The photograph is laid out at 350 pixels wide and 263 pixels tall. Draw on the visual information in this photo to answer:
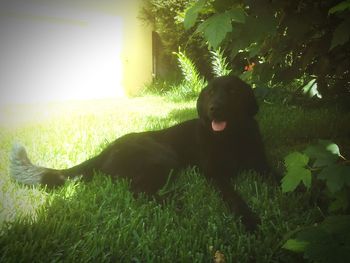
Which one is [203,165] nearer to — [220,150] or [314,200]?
[220,150]

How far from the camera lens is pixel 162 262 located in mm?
1658

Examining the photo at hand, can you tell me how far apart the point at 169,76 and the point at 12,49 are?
693cm

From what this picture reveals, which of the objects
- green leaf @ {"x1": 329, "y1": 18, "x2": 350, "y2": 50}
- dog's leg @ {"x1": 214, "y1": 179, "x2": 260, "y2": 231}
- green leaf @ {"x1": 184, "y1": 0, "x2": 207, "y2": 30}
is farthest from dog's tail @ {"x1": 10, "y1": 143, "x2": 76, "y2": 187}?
green leaf @ {"x1": 329, "y1": 18, "x2": 350, "y2": 50}

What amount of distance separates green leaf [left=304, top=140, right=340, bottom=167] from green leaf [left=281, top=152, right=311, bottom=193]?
4cm

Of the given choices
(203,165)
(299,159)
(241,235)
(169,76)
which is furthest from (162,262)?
(169,76)

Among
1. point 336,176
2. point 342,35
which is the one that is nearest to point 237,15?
point 342,35

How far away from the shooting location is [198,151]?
299 cm

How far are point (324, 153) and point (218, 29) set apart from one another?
653mm

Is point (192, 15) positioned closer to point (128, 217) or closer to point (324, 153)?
point (324, 153)

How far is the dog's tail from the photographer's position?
94.0 inches

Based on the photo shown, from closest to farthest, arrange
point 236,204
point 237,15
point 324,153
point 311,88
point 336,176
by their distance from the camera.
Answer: point 336,176 < point 324,153 < point 237,15 < point 236,204 < point 311,88

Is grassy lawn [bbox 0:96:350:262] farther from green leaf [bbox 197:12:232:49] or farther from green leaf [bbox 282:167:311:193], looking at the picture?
green leaf [bbox 197:12:232:49]

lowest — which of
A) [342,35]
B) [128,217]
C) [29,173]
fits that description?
[128,217]

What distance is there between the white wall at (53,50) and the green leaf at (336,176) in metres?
2.27
